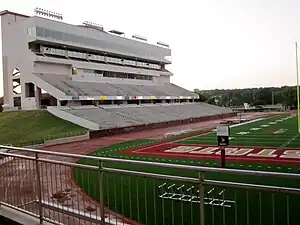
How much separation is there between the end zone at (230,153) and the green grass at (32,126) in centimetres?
1209

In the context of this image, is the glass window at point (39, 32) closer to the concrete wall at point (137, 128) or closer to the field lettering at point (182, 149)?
the concrete wall at point (137, 128)

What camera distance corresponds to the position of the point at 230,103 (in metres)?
120

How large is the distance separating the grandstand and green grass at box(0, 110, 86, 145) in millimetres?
1488

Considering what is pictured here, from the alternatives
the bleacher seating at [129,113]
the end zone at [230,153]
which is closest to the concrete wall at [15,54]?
the bleacher seating at [129,113]

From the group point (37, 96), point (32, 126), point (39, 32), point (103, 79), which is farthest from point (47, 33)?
point (32, 126)

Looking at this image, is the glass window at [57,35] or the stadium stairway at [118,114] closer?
the stadium stairway at [118,114]

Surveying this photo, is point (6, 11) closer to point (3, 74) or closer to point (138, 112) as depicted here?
point (3, 74)

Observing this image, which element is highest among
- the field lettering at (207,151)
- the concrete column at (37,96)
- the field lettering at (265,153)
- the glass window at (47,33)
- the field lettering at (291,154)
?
the glass window at (47,33)

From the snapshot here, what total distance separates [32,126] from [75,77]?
52.5ft

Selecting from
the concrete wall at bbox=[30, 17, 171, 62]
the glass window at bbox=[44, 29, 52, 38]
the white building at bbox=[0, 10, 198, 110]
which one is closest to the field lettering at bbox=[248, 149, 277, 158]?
the white building at bbox=[0, 10, 198, 110]

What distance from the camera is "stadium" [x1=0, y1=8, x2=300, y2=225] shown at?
9.06 m

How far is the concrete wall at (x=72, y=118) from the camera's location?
36.4m

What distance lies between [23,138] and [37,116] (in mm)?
9330

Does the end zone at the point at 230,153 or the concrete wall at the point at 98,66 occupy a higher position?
the concrete wall at the point at 98,66
